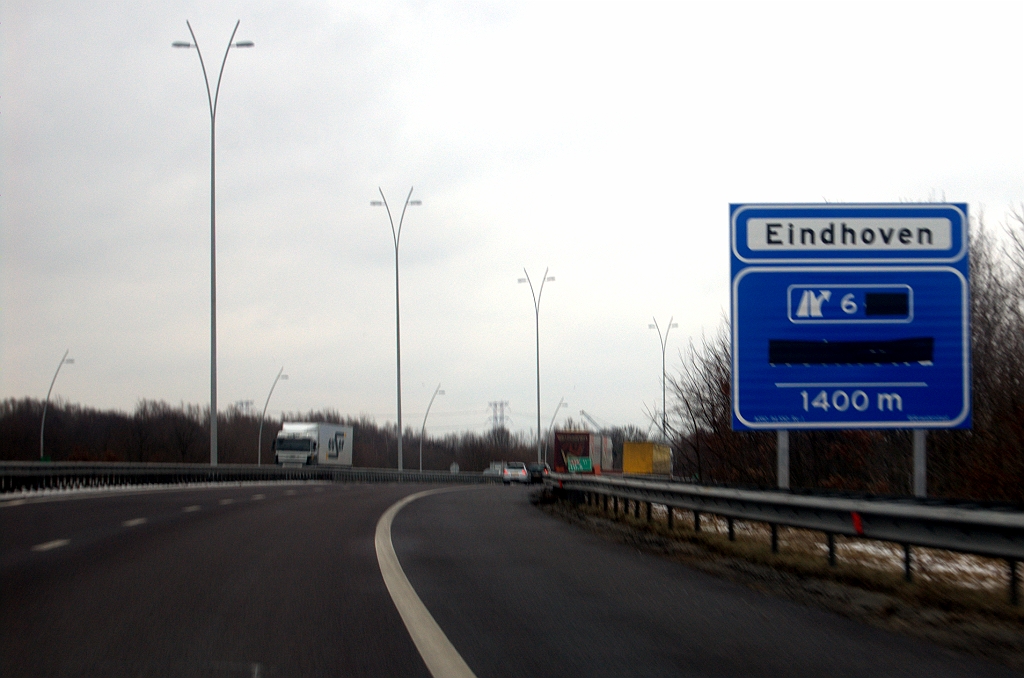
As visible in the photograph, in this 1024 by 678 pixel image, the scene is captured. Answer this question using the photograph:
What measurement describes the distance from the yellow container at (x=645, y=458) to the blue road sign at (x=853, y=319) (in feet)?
155

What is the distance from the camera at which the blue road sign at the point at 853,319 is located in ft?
48.1

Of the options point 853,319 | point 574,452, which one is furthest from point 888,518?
point 574,452

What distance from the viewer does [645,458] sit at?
63.1 metres

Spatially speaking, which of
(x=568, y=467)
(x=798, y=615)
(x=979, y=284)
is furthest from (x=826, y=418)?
(x=568, y=467)

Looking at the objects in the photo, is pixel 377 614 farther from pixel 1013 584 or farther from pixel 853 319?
pixel 853 319

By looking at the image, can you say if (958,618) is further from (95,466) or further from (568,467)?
(568,467)

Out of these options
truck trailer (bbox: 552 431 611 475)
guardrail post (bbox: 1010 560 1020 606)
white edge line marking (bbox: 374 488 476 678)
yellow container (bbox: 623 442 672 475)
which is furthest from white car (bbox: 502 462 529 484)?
guardrail post (bbox: 1010 560 1020 606)

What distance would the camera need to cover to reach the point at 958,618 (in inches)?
316

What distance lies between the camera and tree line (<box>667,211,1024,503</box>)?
15.7m

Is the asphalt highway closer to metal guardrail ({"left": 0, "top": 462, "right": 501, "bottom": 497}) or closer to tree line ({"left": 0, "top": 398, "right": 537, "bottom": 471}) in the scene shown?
metal guardrail ({"left": 0, "top": 462, "right": 501, "bottom": 497})

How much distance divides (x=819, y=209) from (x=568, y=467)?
48.9 m

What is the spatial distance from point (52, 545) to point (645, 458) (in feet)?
173

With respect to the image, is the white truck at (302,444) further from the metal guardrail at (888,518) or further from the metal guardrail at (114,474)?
the metal guardrail at (888,518)

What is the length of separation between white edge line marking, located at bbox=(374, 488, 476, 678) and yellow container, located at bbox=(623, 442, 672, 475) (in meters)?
51.2
